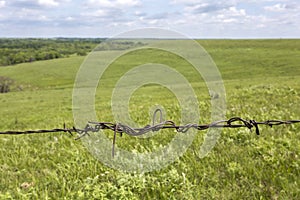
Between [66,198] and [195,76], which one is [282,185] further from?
[195,76]

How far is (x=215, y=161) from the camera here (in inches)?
168

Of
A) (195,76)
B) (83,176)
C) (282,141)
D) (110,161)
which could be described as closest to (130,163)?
(110,161)

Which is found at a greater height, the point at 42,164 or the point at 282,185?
the point at 282,185

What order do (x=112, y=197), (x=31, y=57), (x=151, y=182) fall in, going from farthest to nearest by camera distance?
(x=31, y=57) < (x=151, y=182) < (x=112, y=197)

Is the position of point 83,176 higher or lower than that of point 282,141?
lower

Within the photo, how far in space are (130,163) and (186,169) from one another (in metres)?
0.76

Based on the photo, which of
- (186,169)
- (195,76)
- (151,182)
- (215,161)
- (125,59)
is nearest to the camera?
(151,182)

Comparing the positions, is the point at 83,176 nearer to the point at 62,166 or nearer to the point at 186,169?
the point at 62,166

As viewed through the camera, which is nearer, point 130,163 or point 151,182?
point 151,182

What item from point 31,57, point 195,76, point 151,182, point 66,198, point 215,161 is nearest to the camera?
point 66,198

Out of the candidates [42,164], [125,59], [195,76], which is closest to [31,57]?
[125,59]

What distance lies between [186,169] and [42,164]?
7.59 feet

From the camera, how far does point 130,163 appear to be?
13.5 ft

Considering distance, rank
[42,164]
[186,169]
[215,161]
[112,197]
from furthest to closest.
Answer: [42,164], [215,161], [186,169], [112,197]
